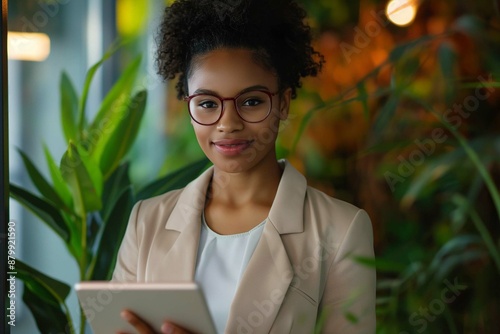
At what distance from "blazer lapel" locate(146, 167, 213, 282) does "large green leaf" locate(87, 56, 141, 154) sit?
0.40m

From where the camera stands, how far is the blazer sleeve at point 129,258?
4.97 ft

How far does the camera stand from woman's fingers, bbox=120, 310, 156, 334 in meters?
1.22

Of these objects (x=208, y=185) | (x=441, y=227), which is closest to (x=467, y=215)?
(x=441, y=227)

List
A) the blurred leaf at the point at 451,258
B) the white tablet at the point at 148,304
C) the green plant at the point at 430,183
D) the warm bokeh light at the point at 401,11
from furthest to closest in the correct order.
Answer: the warm bokeh light at the point at 401,11, the green plant at the point at 430,183, the blurred leaf at the point at 451,258, the white tablet at the point at 148,304

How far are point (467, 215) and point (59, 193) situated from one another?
1.06 meters

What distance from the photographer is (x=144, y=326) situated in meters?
1.24

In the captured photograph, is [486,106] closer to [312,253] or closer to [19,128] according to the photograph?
[312,253]

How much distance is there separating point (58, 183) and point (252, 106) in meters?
0.69

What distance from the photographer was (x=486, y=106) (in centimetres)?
165

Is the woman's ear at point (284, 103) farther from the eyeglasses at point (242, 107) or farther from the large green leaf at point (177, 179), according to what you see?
the large green leaf at point (177, 179)

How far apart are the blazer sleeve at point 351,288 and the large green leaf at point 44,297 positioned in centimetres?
76

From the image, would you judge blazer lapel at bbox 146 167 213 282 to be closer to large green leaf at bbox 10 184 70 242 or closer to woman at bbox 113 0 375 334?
woman at bbox 113 0 375 334

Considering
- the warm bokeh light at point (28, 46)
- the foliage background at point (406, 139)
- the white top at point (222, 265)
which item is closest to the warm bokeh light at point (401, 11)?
the foliage background at point (406, 139)

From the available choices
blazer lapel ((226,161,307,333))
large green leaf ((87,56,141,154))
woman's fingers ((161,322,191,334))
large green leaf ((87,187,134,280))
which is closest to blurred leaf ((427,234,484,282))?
blazer lapel ((226,161,307,333))
